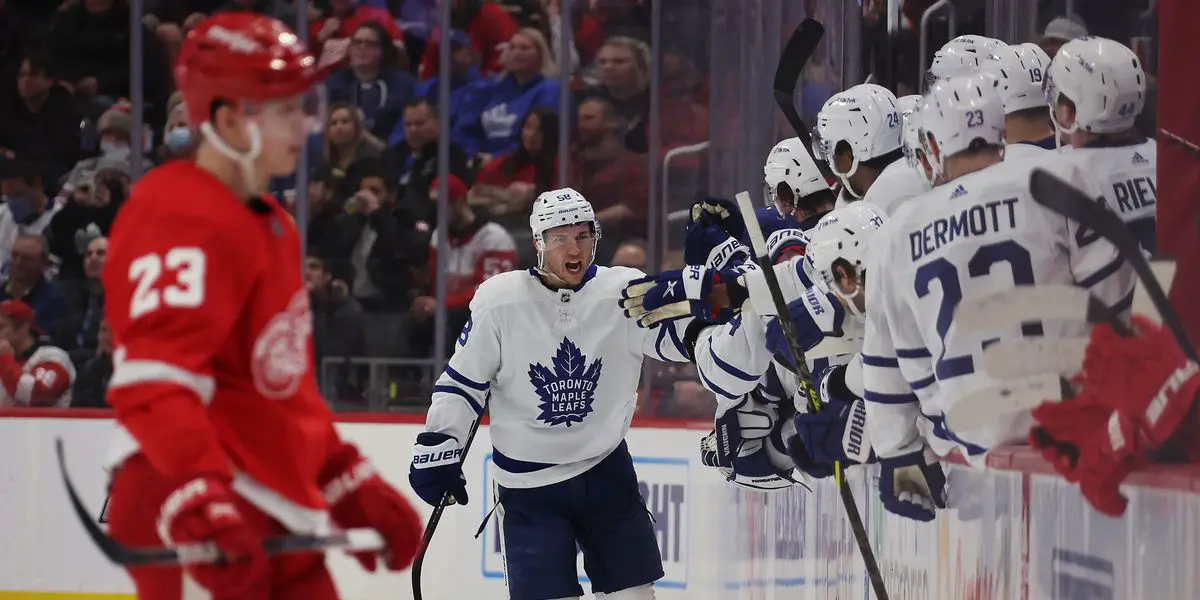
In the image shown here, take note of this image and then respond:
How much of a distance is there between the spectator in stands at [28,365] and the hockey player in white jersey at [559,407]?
2.53 meters

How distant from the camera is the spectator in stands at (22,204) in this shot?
6520 millimetres

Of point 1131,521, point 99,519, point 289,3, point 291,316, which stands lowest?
point 99,519

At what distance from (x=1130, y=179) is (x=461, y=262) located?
13.9 ft

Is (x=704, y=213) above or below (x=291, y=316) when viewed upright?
above

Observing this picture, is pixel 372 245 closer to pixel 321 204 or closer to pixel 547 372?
pixel 321 204

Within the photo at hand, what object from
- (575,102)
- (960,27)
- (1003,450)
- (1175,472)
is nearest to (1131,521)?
(1175,472)

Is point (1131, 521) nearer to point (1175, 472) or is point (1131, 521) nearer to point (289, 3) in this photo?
point (1175, 472)

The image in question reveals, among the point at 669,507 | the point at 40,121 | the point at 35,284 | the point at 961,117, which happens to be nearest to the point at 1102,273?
the point at 961,117

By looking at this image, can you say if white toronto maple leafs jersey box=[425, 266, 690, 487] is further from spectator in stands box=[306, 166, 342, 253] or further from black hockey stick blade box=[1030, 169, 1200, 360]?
spectator in stands box=[306, 166, 342, 253]

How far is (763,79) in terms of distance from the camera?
4836 mm

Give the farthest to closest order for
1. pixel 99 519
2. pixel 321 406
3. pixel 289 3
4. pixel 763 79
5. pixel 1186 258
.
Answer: pixel 289 3
pixel 99 519
pixel 763 79
pixel 321 406
pixel 1186 258

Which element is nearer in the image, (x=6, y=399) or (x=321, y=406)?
(x=321, y=406)

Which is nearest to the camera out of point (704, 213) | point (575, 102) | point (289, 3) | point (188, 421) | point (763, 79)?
point (188, 421)

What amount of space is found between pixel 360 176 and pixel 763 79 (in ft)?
7.30
